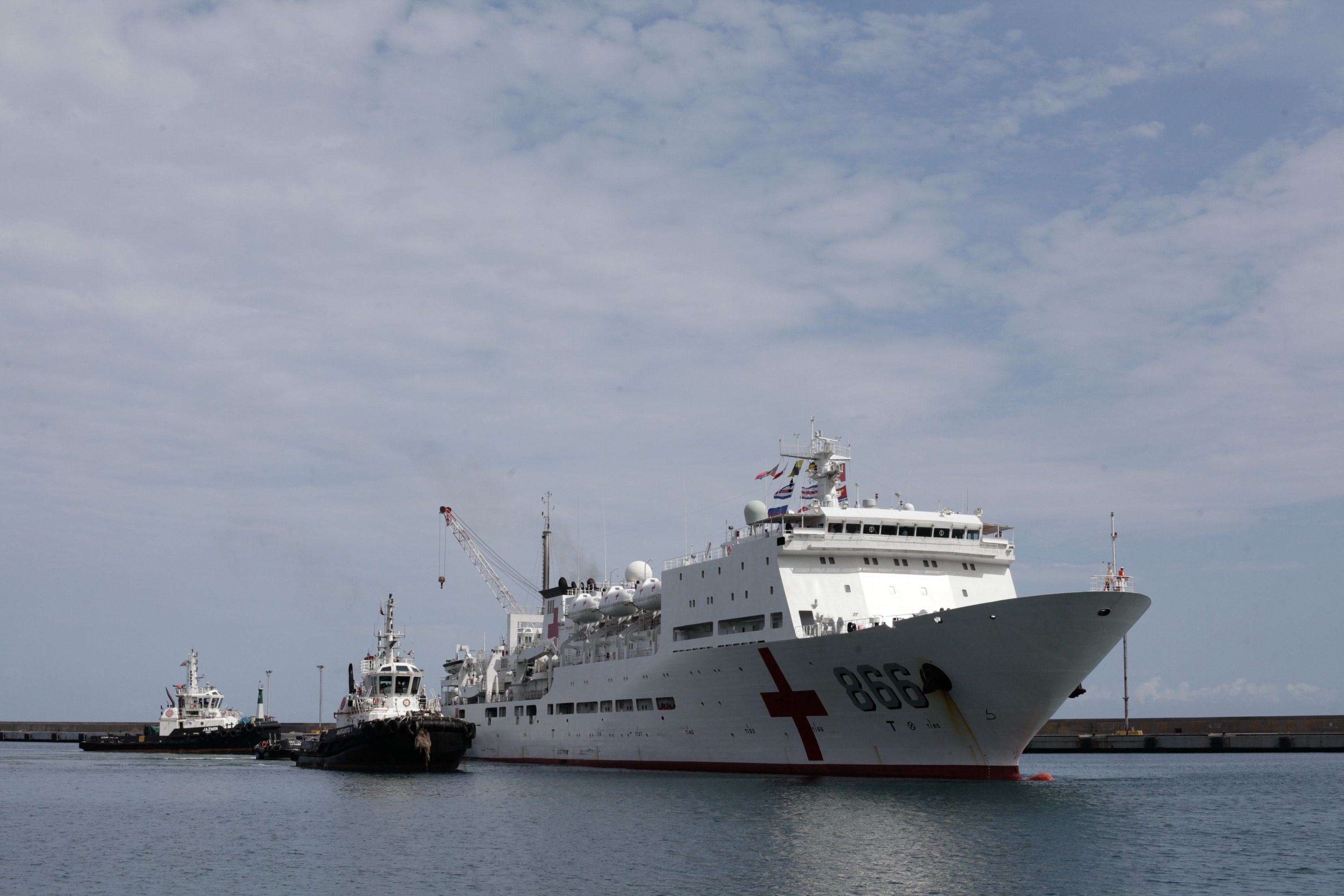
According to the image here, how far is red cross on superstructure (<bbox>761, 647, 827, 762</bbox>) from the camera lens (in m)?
33.2

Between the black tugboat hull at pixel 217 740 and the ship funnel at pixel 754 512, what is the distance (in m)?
45.7

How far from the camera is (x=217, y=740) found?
247 ft

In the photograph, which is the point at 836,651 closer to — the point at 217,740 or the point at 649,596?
the point at 649,596

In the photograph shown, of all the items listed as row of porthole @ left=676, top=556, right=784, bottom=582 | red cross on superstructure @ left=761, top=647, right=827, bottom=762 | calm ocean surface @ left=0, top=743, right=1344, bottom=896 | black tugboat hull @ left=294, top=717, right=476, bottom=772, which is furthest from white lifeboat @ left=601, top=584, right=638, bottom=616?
red cross on superstructure @ left=761, top=647, right=827, bottom=762

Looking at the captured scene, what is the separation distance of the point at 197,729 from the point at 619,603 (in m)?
46.3

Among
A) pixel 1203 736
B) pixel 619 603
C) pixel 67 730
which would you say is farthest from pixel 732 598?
pixel 67 730

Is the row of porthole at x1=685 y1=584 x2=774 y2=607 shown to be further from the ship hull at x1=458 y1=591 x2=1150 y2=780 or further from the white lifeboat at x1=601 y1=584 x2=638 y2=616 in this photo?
the white lifeboat at x1=601 y1=584 x2=638 y2=616

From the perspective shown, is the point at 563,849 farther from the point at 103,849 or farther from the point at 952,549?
the point at 952,549

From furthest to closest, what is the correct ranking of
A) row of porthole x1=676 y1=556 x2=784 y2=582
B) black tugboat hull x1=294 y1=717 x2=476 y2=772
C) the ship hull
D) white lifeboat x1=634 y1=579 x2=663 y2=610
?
1. black tugboat hull x1=294 y1=717 x2=476 y2=772
2. white lifeboat x1=634 y1=579 x2=663 y2=610
3. row of porthole x1=676 y1=556 x2=784 y2=582
4. the ship hull

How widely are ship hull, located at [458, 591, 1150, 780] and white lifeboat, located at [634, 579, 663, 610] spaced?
3.19 m

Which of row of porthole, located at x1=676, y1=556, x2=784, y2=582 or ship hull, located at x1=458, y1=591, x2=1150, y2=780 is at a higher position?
row of porthole, located at x1=676, y1=556, x2=784, y2=582

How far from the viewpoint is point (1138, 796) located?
35031mm

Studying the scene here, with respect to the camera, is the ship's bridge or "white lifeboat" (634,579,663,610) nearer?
the ship's bridge

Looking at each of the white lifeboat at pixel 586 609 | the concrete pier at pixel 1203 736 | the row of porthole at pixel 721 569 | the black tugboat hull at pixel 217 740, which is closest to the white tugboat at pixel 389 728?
the white lifeboat at pixel 586 609
